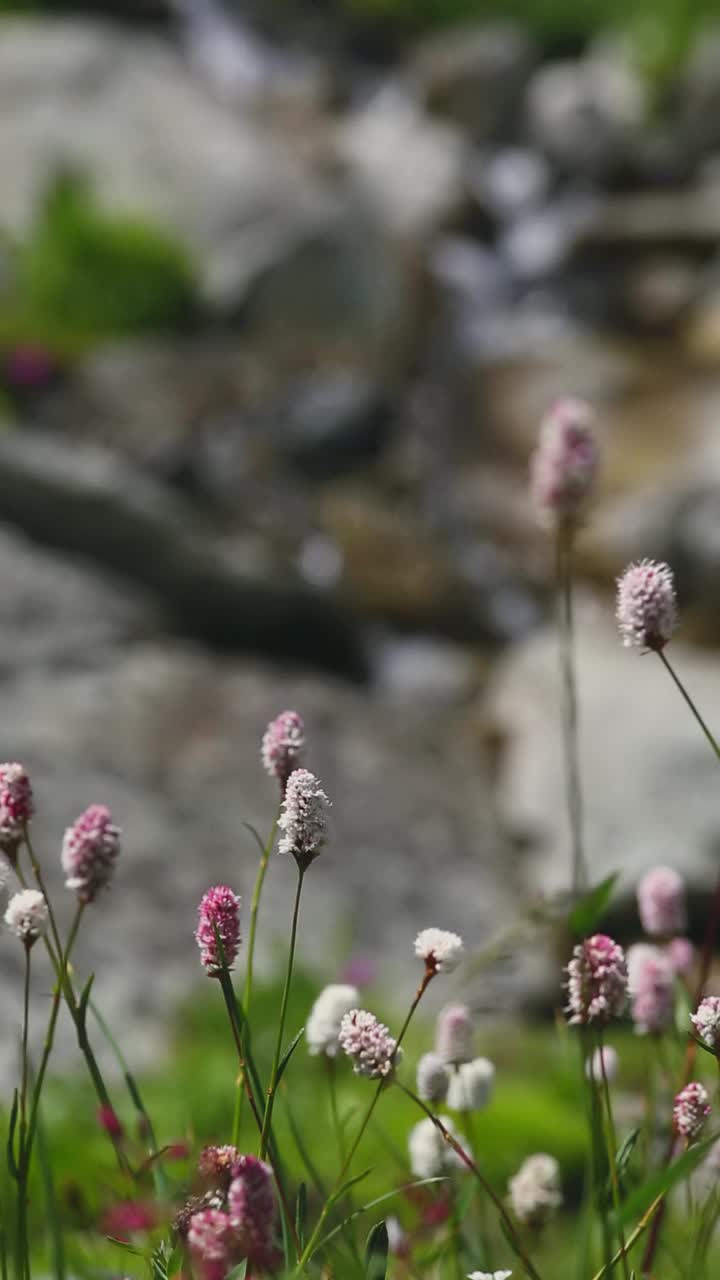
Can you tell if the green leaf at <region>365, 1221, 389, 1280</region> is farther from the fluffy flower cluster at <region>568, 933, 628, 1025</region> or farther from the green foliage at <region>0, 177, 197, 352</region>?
the green foliage at <region>0, 177, 197, 352</region>

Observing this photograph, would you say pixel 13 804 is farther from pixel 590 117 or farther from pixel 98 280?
pixel 590 117

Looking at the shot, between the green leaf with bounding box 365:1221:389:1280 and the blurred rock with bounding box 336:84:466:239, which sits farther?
the blurred rock with bounding box 336:84:466:239

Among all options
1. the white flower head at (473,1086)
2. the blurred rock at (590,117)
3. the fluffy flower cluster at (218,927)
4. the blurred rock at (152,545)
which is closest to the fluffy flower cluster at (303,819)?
the fluffy flower cluster at (218,927)

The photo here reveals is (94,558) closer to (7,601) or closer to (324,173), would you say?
(7,601)

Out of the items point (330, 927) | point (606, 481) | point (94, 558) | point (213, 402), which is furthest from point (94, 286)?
point (330, 927)

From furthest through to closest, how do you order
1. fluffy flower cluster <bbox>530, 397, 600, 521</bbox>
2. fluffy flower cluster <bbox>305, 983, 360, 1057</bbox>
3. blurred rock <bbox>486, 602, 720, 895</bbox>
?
blurred rock <bbox>486, 602, 720, 895</bbox>
fluffy flower cluster <bbox>530, 397, 600, 521</bbox>
fluffy flower cluster <bbox>305, 983, 360, 1057</bbox>

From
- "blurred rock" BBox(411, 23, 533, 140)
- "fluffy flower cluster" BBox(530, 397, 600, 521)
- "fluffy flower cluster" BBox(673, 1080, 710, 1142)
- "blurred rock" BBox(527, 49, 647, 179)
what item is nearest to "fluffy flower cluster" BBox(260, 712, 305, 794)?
"fluffy flower cluster" BBox(673, 1080, 710, 1142)
